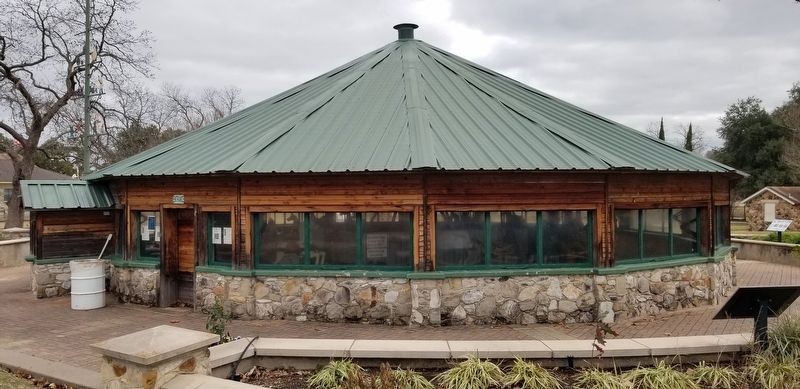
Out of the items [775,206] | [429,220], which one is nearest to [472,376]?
[429,220]

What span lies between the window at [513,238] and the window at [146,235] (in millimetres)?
6301

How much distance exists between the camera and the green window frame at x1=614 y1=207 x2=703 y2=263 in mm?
9930

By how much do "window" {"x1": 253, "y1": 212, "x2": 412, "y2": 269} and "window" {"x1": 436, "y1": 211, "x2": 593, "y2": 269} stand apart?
724 mm

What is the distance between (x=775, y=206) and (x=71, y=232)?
37.8m

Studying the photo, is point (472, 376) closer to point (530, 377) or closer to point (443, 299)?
point (530, 377)

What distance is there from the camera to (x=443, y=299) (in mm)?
9195

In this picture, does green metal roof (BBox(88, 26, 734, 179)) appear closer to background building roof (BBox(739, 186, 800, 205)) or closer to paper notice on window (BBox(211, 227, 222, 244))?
paper notice on window (BBox(211, 227, 222, 244))

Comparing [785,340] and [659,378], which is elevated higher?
[785,340]

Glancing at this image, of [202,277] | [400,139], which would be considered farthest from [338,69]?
[202,277]

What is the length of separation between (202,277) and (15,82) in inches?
989

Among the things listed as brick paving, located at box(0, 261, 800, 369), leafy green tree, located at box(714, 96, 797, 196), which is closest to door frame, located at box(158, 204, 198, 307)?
brick paving, located at box(0, 261, 800, 369)

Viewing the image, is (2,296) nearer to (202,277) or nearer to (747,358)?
(202,277)

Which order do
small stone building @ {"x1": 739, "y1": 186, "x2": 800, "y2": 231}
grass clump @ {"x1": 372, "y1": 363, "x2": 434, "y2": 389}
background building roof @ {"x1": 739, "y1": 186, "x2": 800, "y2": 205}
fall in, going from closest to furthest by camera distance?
1. grass clump @ {"x1": 372, "y1": 363, "x2": 434, "y2": 389}
2. small stone building @ {"x1": 739, "y1": 186, "x2": 800, "y2": 231}
3. background building roof @ {"x1": 739, "y1": 186, "x2": 800, "y2": 205}

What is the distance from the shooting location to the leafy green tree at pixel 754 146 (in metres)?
43.0
